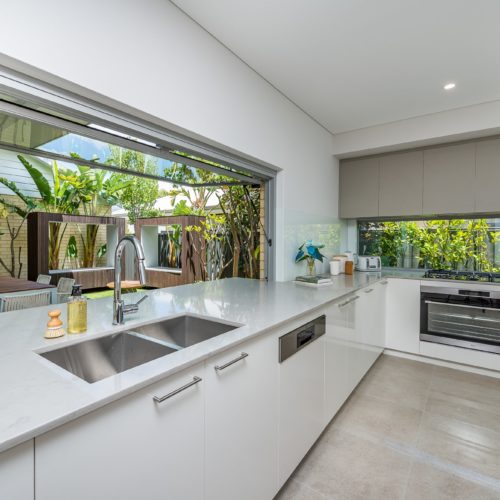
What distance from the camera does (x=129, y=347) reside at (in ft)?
4.12

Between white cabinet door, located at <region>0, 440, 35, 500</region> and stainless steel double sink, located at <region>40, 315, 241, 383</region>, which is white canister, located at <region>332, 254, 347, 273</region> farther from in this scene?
white cabinet door, located at <region>0, 440, 35, 500</region>

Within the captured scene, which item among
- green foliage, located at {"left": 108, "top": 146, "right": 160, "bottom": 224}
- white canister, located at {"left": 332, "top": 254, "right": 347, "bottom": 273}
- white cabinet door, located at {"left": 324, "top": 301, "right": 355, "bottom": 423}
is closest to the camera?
green foliage, located at {"left": 108, "top": 146, "right": 160, "bottom": 224}

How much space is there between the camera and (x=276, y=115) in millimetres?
2494

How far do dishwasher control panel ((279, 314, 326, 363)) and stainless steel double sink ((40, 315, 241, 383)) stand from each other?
272 mm

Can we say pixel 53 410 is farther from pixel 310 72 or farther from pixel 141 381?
pixel 310 72

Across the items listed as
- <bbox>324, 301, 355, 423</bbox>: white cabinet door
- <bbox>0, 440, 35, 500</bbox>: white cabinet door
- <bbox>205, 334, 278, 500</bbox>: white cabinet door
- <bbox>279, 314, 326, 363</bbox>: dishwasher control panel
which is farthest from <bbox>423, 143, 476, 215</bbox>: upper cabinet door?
<bbox>0, 440, 35, 500</bbox>: white cabinet door

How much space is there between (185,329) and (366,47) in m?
2.08

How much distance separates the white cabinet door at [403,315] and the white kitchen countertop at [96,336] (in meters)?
1.27

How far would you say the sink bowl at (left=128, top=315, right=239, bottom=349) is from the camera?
4.57 feet

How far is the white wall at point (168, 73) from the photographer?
1125 millimetres

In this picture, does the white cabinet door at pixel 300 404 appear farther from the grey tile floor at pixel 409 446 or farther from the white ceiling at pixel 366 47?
the white ceiling at pixel 366 47

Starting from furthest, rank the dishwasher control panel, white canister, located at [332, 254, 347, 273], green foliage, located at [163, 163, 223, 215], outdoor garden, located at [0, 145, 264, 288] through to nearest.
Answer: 1. white canister, located at [332, 254, 347, 273]
2. green foliage, located at [163, 163, 223, 215]
3. the dishwasher control panel
4. outdoor garden, located at [0, 145, 264, 288]

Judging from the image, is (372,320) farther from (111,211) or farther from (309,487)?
(111,211)

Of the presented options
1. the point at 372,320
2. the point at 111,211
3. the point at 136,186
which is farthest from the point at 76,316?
the point at 372,320
